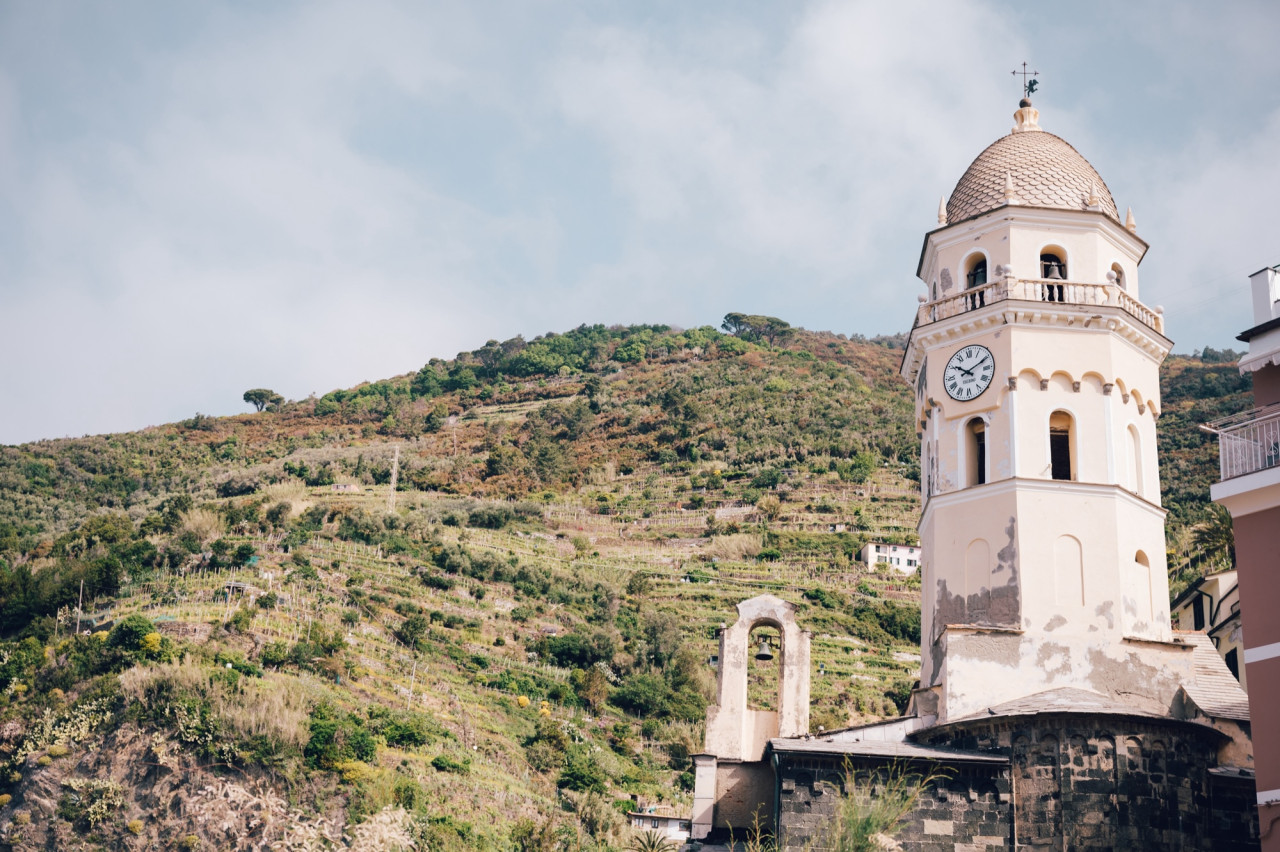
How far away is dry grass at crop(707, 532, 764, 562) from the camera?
8438 cm

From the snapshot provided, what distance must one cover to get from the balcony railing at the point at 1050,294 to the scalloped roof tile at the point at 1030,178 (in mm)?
1780

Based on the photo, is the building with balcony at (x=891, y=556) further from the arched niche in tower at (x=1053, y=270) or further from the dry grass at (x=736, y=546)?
the arched niche in tower at (x=1053, y=270)

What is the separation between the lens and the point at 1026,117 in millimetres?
30344

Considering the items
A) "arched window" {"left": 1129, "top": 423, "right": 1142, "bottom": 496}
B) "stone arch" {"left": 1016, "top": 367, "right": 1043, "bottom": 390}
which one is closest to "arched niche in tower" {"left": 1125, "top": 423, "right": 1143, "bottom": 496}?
"arched window" {"left": 1129, "top": 423, "right": 1142, "bottom": 496}

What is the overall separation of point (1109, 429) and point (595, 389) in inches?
4180

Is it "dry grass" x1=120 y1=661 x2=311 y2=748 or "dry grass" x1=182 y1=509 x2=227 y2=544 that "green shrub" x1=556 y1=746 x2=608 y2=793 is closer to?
"dry grass" x1=120 y1=661 x2=311 y2=748

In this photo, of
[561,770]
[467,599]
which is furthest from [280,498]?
[561,770]

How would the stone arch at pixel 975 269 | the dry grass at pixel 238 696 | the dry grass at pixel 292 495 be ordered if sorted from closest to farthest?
the stone arch at pixel 975 269, the dry grass at pixel 238 696, the dry grass at pixel 292 495

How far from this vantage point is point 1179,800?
22359mm

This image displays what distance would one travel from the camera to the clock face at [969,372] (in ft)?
87.2

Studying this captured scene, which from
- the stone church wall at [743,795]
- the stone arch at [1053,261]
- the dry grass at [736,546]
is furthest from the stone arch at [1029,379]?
the dry grass at [736,546]

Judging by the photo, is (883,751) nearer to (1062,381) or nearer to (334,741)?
(1062,381)

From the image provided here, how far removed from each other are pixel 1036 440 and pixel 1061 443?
0.92 m

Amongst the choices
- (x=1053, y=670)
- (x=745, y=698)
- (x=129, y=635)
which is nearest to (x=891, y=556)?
(x=129, y=635)
